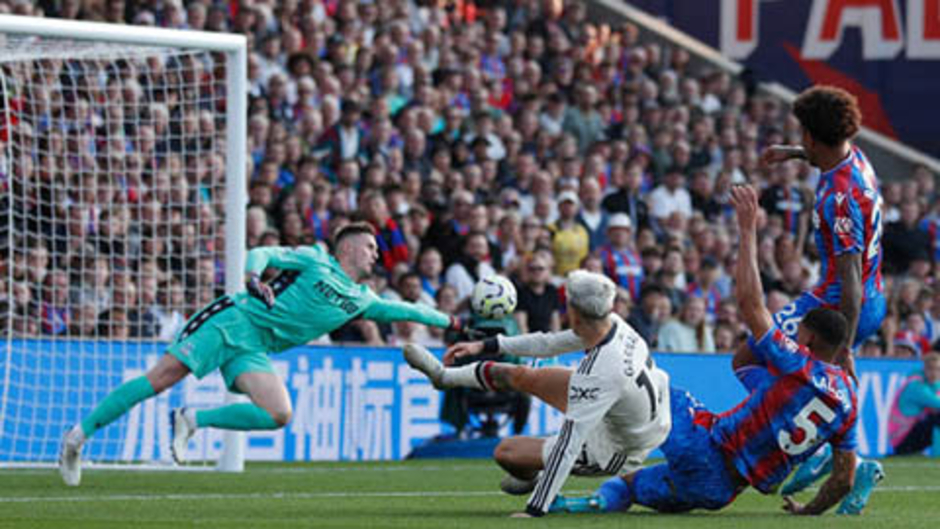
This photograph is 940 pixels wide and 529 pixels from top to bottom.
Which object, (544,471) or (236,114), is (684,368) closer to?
(236,114)

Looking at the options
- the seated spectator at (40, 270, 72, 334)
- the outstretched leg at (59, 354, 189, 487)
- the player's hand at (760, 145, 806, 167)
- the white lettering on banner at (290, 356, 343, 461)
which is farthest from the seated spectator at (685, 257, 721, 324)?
the player's hand at (760, 145, 806, 167)

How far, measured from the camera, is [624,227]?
20.0 metres

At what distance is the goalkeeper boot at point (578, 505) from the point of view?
392 inches

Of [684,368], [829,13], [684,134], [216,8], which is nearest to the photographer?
[684,368]

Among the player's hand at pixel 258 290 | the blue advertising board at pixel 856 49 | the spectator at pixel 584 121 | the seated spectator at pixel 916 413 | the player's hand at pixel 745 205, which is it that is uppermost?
the blue advertising board at pixel 856 49

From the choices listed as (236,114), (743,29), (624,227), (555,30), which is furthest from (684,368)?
(743,29)

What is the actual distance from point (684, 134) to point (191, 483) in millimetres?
11316

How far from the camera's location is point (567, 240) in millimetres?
19781

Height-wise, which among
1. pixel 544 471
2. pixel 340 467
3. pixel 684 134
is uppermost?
pixel 684 134

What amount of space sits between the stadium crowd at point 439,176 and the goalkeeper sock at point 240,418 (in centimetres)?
326

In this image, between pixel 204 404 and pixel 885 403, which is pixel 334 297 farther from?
pixel 885 403

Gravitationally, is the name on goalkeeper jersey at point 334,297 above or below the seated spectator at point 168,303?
above

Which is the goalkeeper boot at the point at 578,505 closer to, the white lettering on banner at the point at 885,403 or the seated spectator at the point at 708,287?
the white lettering on banner at the point at 885,403

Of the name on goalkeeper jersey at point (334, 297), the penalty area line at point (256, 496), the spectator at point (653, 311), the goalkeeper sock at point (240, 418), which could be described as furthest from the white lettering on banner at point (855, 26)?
the goalkeeper sock at point (240, 418)
